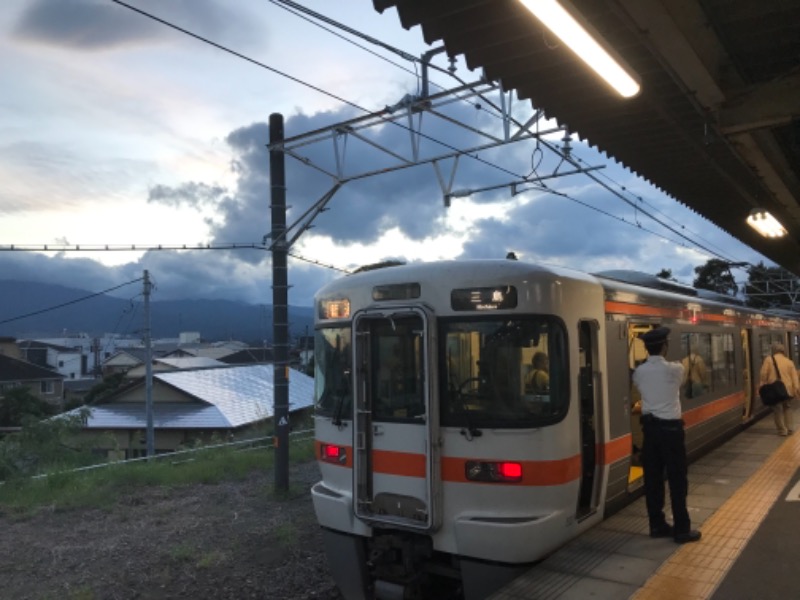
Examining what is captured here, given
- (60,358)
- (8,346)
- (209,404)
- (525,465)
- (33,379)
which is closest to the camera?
(525,465)

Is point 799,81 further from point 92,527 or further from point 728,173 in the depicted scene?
point 92,527

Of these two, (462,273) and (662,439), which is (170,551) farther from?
(662,439)

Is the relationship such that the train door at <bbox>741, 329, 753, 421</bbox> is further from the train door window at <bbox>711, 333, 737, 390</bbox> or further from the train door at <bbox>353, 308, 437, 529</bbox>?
the train door at <bbox>353, 308, 437, 529</bbox>

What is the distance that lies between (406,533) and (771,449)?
7060 millimetres

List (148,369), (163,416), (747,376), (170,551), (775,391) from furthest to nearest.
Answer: (163,416), (148,369), (747,376), (775,391), (170,551)

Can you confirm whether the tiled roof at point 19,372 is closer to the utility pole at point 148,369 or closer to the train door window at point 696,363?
the utility pole at point 148,369

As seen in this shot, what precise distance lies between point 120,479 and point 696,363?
368 inches

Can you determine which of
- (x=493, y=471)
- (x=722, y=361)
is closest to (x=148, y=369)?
(x=722, y=361)

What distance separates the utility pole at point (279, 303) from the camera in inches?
417

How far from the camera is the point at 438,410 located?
202 inches

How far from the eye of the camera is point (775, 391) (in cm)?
1066

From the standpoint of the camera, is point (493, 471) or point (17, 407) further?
point (17, 407)

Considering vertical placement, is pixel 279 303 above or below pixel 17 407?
above

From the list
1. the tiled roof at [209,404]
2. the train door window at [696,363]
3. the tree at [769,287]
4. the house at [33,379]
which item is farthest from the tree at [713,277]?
the house at [33,379]
